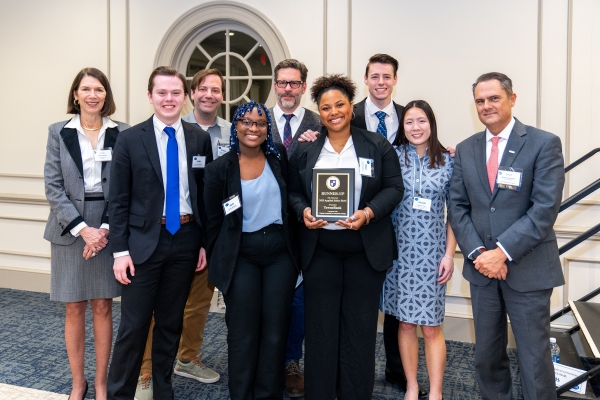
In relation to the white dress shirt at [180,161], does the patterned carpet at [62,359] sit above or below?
below

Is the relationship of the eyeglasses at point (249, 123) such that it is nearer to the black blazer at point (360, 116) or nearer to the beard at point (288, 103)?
the beard at point (288, 103)

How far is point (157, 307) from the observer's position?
273 centimetres

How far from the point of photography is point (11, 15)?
17.9 ft

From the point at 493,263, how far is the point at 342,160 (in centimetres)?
90

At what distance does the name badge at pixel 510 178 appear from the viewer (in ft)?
7.89

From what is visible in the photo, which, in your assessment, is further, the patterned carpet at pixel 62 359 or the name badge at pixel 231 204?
the patterned carpet at pixel 62 359

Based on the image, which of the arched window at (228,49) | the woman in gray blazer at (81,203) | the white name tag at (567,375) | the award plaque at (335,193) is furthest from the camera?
the arched window at (228,49)

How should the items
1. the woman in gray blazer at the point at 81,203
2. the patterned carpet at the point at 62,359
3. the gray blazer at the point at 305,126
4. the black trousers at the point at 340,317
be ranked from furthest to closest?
the patterned carpet at the point at 62,359, the gray blazer at the point at 305,126, the woman in gray blazer at the point at 81,203, the black trousers at the point at 340,317

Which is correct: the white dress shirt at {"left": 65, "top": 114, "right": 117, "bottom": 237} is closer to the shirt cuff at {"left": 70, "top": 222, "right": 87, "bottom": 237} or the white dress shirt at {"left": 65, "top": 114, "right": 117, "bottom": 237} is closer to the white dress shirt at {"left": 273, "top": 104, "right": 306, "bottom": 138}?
the shirt cuff at {"left": 70, "top": 222, "right": 87, "bottom": 237}

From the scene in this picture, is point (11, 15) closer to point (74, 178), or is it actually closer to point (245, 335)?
point (74, 178)

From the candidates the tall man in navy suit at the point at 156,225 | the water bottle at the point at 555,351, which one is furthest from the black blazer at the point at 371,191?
the water bottle at the point at 555,351

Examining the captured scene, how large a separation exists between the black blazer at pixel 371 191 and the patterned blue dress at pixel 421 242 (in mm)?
119

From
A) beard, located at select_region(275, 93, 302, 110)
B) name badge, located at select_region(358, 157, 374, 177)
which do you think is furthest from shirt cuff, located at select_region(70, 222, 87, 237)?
name badge, located at select_region(358, 157, 374, 177)

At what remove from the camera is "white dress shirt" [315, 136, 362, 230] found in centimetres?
257
